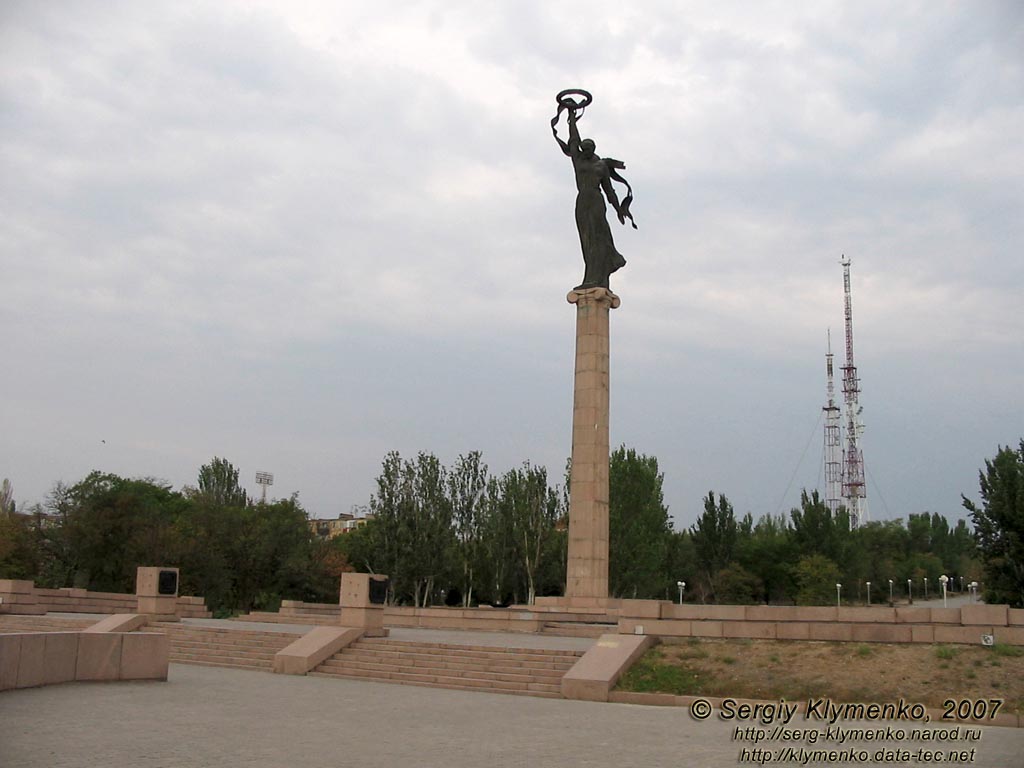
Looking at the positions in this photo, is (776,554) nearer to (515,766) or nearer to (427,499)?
(427,499)

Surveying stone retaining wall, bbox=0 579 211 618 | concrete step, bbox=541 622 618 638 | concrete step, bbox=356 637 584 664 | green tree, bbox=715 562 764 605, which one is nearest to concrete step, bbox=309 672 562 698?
concrete step, bbox=356 637 584 664

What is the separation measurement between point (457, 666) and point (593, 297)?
533 inches

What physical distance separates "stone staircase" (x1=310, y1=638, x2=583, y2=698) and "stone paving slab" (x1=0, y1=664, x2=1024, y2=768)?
1.37 metres

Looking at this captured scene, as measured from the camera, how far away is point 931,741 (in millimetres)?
11289

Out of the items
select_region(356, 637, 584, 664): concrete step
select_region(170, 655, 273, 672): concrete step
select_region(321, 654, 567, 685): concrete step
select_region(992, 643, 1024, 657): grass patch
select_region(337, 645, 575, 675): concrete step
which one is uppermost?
select_region(992, 643, 1024, 657): grass patch

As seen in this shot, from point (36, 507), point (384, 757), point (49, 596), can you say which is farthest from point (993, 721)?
point (36, 507)

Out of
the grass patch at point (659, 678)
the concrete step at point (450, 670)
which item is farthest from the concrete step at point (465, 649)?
the grass patch at point (659, 678)

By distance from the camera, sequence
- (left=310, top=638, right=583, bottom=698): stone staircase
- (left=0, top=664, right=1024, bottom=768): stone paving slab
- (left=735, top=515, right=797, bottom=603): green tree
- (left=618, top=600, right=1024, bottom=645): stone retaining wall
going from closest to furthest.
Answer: (left=0, top=664, right=1024, bottom=768): stone paving slab → (left=618, top=600, right=1024, bottom=645): stone retaining wall → (left=310, top=638, right=583, bottom=698): stone staircase → (left=735, top=515, right=797, bottom=603): green tree

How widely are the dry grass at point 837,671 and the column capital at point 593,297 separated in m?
13.6

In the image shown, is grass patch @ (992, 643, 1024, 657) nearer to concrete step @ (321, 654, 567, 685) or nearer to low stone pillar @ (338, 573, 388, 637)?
concrete step @ (321, 654, 567, 685)

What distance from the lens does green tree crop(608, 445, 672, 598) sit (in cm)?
4500

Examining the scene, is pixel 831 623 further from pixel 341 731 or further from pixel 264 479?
pixel 264 479

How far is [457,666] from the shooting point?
17812 millimetres

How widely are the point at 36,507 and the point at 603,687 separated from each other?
40874mm
